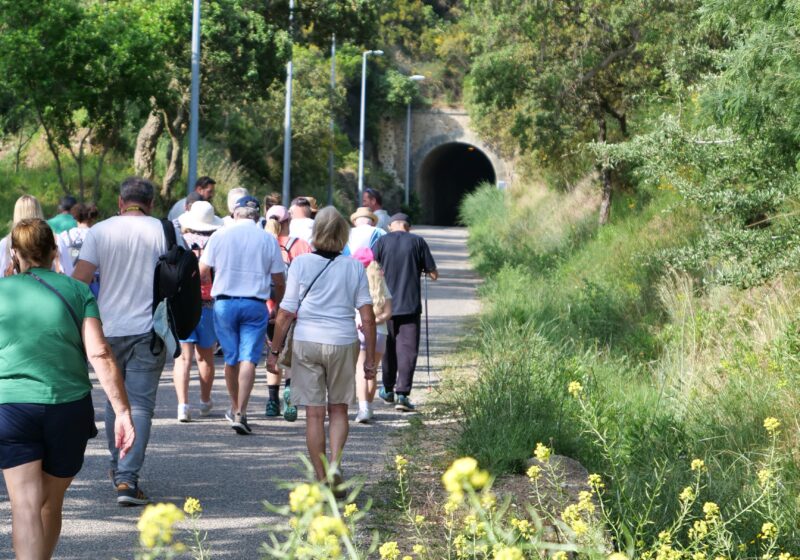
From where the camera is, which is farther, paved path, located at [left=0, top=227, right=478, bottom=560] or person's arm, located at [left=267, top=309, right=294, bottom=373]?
person's arm, located at [left=267, top=309, right=294, bottom=373]

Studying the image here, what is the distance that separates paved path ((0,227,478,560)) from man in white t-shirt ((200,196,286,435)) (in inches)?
18.4

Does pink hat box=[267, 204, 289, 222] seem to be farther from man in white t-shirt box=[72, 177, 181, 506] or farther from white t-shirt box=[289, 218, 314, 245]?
man in white t-shirt box=[72, 177, 181, 506]

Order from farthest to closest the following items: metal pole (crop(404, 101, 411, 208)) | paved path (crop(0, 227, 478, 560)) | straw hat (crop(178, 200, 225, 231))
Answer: metal pole (crop(404, 101, 411, 208)) < straw hat (crop(178, 200, 225, 231)) < paved path (crop(0, 227, 478, 560))

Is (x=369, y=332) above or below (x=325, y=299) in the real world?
below

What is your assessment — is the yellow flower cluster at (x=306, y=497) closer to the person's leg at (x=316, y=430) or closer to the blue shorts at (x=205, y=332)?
the person's leg at (x=316, y=430)

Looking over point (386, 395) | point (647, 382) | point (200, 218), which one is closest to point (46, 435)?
point (200, 218)

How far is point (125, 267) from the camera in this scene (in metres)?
7.52

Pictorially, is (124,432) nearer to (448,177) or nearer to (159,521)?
(159,521)

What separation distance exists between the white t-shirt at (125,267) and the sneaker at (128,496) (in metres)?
0.86

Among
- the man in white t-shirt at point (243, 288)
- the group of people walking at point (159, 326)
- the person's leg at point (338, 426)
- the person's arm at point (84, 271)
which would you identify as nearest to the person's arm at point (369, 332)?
the group of people walking at point (159, 326)

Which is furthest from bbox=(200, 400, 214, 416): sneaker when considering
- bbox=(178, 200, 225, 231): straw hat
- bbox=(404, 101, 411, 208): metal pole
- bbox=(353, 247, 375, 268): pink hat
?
bbox=(404, 101, 411, 208): metal pole

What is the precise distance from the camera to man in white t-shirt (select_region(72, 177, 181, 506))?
747 cm

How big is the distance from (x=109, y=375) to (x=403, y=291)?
605 cm

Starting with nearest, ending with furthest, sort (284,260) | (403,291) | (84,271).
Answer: (84,271) < (403,291) < (284,260)
